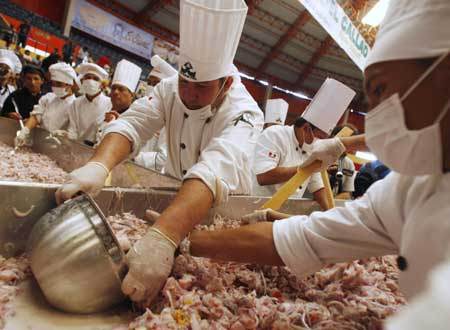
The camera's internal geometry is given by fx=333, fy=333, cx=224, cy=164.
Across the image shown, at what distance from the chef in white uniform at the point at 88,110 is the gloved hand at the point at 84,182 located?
3197mm

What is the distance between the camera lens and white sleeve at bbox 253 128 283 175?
127 inches

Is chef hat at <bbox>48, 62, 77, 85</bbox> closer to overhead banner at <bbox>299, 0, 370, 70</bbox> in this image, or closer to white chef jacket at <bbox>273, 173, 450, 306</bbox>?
overhead banner at <bbox>299, 0, 370, 70</bbox>

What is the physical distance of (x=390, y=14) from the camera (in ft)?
2.90

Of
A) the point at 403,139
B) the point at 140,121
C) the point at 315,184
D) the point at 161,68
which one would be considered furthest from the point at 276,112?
the point at 403,139

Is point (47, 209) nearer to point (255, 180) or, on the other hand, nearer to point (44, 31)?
point (255, 180)

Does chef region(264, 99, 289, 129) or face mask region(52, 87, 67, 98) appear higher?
chef region(264, 99, 289, 129)

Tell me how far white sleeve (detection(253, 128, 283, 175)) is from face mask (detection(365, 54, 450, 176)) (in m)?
2.25

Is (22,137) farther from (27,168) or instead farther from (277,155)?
(277,155)

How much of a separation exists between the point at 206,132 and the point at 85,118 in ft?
10.5

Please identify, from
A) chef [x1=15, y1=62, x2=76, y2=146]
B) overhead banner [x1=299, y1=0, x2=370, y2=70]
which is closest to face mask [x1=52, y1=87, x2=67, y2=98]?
chef [x1=15, y1=62, x2=76, y2=146]

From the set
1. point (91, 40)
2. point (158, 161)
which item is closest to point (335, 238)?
point (158, 161)

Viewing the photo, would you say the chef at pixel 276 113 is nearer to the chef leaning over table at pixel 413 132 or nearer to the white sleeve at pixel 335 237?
the white sleeve at pixel 335 237

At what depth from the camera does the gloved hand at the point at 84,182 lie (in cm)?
129

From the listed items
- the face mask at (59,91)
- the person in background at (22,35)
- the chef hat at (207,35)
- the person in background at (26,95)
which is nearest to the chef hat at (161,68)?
the face mask at (59,91)
